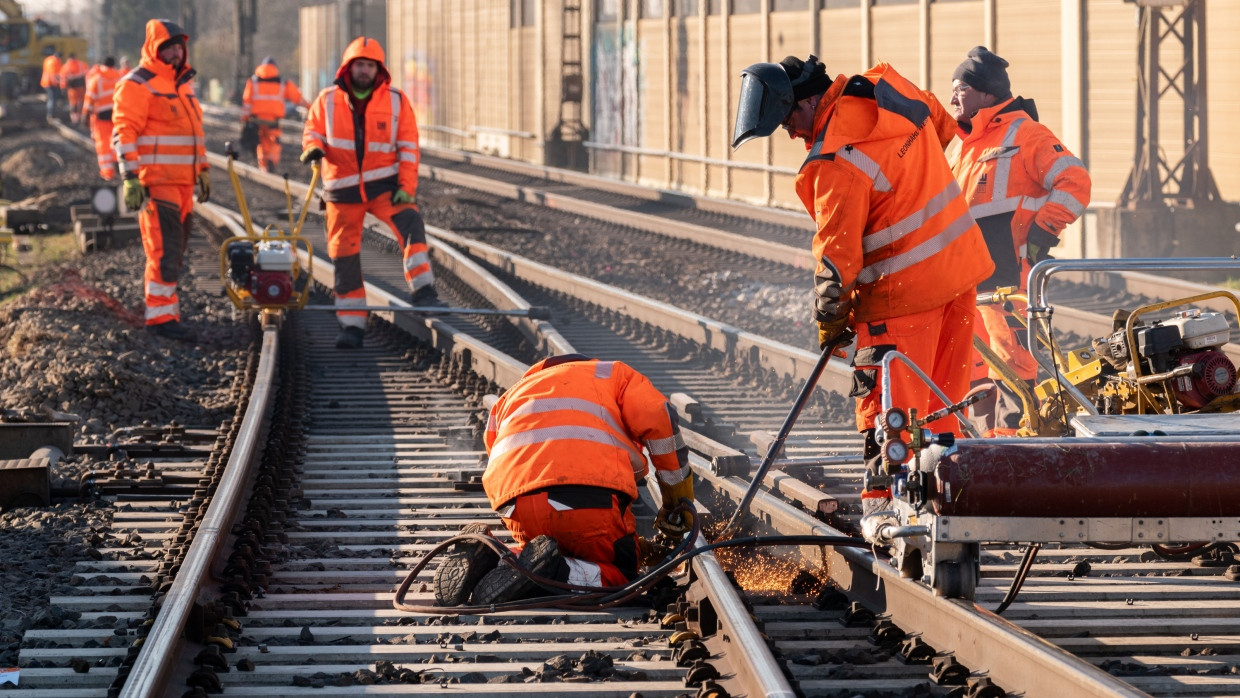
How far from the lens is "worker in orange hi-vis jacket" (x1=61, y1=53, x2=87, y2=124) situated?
4478 centimetres

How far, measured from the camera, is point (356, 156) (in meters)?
11.7

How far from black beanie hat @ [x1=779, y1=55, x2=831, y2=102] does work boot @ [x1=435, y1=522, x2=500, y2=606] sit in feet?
6.56

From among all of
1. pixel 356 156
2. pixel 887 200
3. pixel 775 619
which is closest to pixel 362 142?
pixel 356 156

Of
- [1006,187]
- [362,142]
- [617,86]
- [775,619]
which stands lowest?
[775,619]

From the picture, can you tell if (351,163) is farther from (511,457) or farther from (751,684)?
(751,684)

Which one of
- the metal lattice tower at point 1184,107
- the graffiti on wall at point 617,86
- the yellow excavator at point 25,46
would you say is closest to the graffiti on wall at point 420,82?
the graffiti on wall at point 617,86

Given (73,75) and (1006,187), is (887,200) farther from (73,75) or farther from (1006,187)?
(73,75)

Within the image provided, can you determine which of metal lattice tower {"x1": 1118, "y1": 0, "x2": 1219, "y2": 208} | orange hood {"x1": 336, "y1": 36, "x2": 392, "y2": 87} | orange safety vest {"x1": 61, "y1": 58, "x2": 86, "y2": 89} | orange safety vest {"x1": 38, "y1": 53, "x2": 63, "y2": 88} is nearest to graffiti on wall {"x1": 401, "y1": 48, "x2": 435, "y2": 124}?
orange safety vest {"x1": 61, "y1": 58, "x2": 86, "y2": 89}

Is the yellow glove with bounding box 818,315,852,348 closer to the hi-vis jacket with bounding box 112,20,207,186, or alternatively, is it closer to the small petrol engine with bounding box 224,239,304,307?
the small petrol engine with bounding box 224,239,304,307

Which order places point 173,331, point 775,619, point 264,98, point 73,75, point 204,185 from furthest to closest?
point 73,75, point 264,98, point 204,185, point 173,331, point 775,619

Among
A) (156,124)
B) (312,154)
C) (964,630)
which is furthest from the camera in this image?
(156,124)

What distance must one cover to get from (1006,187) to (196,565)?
4.55m

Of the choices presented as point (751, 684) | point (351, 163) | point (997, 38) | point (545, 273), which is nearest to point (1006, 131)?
point (751, 684)

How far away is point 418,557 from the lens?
650 centimetres
